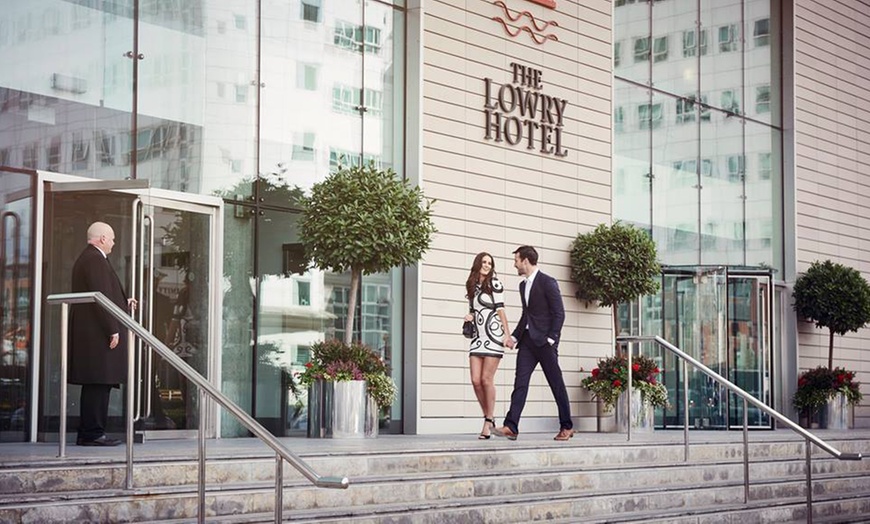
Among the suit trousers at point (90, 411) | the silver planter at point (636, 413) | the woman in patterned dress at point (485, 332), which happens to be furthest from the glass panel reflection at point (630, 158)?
the suit trousers at point (90, 411)

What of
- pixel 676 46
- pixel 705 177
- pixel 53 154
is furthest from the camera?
pixel 705 177

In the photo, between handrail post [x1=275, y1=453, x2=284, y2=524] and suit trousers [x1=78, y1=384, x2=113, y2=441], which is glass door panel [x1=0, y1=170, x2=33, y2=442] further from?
handrail post [x1=275, y1=453, x2=284, y2=524]

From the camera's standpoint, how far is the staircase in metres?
7.30

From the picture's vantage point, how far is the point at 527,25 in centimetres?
1538

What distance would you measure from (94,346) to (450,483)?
2828 millimetres

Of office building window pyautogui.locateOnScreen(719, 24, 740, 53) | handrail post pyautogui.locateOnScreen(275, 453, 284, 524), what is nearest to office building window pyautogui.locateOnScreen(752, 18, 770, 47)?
office building window pyautogui.locateOnScreen(719, 24, 740, 53)

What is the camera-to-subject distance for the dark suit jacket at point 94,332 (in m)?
9.16

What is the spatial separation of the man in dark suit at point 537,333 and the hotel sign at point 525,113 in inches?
132

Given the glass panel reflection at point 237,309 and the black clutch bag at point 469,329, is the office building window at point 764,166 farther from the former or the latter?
the glass panel reflection at point 237,309

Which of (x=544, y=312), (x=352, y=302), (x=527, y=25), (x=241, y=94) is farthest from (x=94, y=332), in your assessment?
(x=527, y=25)

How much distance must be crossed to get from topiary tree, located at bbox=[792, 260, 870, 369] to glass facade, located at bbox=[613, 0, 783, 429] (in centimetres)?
53

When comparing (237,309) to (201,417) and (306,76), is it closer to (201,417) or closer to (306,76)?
(306,76)

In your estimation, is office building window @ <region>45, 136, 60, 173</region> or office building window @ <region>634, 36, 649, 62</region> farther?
office building window @ <region>634, 36, 649, 62</region>

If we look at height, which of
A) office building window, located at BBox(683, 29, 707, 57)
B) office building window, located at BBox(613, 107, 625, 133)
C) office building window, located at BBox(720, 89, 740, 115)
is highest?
office building window, located at BBox(683, 29, 707, 57)
